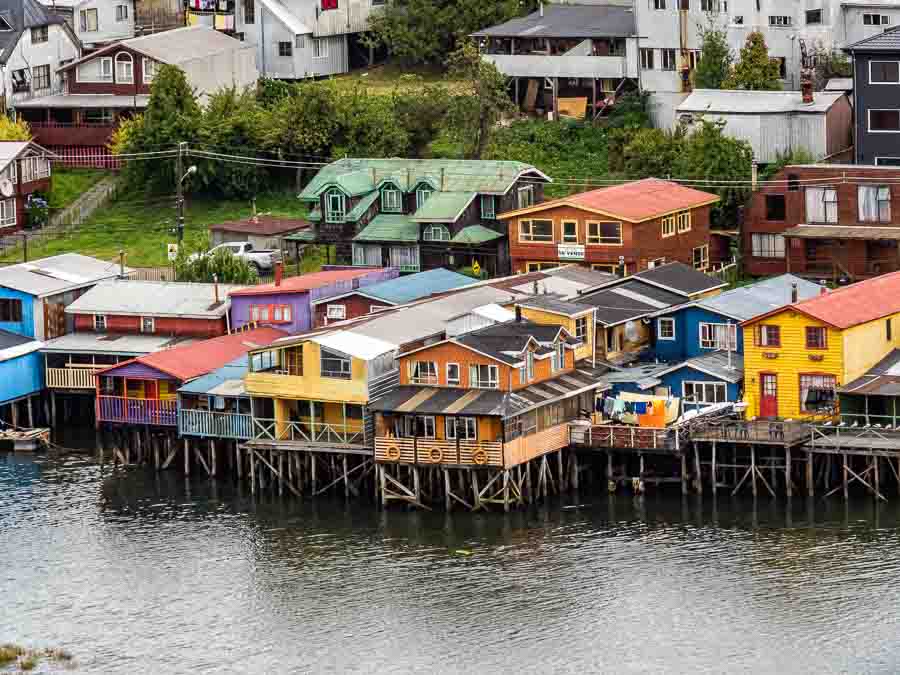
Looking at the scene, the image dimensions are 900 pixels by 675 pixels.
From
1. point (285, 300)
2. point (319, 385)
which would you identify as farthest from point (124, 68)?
point (319, 385)

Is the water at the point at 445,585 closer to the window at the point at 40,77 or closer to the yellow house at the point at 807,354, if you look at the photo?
the yellow house at the point at 807,354

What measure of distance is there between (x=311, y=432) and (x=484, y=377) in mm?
7604

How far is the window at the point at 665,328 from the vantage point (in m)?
95.5

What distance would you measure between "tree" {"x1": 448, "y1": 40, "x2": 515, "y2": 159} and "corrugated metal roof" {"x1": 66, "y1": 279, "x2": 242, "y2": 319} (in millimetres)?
22361

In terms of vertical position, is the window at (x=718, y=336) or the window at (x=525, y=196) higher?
the window at (x=525, y=196)

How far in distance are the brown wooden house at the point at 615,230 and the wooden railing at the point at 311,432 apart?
2060 cm

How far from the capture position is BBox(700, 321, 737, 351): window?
9394 cm

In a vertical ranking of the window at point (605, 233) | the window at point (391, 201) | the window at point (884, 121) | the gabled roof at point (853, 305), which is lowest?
the gabled roof at point (853, 305)

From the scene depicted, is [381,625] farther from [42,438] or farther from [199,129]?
[199,129]

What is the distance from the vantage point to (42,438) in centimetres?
9938

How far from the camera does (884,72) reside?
110875mm

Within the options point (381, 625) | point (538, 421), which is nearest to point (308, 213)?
point (538, 421)

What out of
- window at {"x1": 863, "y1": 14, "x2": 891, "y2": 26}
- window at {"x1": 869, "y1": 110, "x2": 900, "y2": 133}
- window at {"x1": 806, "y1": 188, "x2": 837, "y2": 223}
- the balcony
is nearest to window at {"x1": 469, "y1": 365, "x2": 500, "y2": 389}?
the balcony

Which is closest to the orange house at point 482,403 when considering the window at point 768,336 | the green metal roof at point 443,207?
the window at point 768,336
